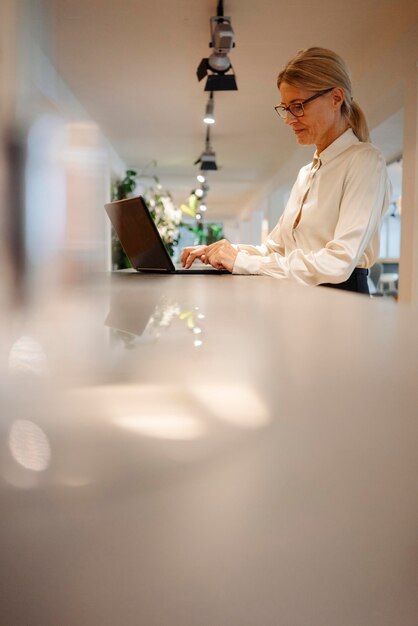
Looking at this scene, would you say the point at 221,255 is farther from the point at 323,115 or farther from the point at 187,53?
the point at 187,53

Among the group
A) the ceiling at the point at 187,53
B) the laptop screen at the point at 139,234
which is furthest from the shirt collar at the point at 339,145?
the ceiling at the point at 187,53

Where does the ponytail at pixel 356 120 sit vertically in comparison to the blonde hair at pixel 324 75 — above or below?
below

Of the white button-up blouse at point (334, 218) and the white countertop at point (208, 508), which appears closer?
the white countertop at point (208, 508)

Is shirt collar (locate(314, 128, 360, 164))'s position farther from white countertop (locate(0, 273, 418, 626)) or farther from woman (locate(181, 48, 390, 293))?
white countertop (locate(0, 273, 418, 626))

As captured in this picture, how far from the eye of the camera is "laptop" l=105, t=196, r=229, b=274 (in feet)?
4.53

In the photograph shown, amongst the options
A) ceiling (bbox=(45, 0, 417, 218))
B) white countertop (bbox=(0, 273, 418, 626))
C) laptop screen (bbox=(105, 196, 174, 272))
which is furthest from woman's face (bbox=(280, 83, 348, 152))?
ceiling (bbox=(45, 0, 417, 218))

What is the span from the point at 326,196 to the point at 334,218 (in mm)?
62

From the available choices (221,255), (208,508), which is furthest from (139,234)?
(208,508)

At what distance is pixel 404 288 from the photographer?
15.4ft

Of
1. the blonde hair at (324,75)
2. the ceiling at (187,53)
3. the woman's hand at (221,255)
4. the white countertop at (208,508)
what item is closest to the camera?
the white countertop at (208,508)

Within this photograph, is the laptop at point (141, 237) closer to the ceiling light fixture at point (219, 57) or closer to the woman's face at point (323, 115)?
the woman's face at point (323, 115)

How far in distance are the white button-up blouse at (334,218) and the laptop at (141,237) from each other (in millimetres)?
180

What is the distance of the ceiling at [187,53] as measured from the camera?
4211 millimetres

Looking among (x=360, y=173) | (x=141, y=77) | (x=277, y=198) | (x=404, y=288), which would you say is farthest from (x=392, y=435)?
(x=277, y=198)
